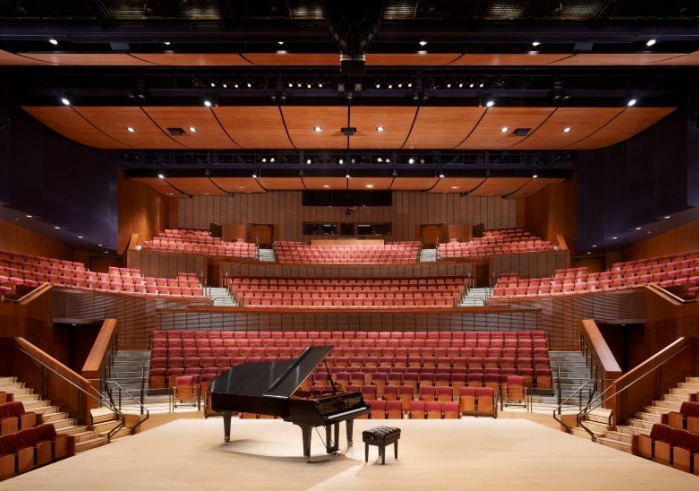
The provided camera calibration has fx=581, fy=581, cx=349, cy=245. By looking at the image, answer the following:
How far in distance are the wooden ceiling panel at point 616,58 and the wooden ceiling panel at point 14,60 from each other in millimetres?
6294

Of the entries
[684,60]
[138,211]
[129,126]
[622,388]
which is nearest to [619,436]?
[622,388]

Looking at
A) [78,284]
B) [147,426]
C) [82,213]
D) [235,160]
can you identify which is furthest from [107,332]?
[235,160]

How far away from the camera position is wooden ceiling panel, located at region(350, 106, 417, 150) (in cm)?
838

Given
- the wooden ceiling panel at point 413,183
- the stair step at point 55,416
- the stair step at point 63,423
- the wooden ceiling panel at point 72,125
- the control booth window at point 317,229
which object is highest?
the wooden ceiling panel at point 72,125

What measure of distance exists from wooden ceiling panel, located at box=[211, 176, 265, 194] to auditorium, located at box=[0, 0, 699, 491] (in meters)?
0.12

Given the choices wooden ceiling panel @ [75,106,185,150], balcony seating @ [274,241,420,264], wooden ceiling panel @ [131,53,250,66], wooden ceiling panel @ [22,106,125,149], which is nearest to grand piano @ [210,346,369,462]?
wooden ceiling panel @ [131,53,250,66]

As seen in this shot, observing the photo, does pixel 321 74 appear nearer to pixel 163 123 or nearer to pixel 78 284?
pixel 163 123

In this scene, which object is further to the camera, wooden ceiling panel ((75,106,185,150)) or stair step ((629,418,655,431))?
wooden ceiling panel ((75,106,185,150))

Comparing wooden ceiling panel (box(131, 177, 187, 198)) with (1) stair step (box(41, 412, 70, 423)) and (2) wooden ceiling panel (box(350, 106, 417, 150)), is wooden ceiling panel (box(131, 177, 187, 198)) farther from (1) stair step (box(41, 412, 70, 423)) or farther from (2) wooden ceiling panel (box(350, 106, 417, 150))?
(1) stair step (box(41, 412, 70, 423))

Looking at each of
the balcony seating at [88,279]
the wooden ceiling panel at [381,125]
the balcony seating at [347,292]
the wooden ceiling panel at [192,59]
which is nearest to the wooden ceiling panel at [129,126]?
the wooden ceiling panel at [192,59]

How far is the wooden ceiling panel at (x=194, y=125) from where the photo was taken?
8414 mm

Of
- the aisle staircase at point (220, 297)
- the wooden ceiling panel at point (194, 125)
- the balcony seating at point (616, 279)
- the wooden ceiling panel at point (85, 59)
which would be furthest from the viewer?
the aisle staircase at point (220, 297)

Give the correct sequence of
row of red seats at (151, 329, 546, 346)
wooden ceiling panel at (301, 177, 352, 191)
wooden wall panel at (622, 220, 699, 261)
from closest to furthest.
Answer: row of red seats at (151, 329, 546, 346) → wooden wall panel at (622, 220, 699, 261) → wooden ceiling panel at (301, 177, 352, 191)

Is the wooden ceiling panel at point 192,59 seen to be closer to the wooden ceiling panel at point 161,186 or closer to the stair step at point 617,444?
the wooden ceiling panel at point 161,186
